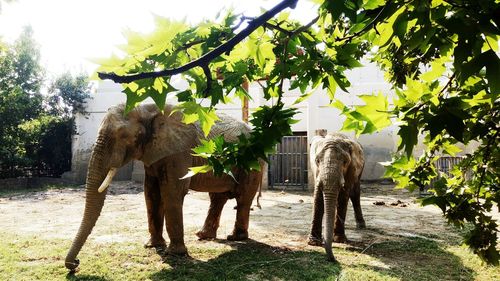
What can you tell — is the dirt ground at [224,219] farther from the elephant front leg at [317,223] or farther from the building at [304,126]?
the building at [304,126]

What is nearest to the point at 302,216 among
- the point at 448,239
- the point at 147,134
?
the point at 448,239

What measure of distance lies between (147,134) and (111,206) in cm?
573

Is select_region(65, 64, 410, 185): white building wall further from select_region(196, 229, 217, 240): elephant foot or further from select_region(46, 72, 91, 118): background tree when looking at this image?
select_region(196, 229, 217, 240): elephant foot

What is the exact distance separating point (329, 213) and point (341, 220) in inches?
30.7

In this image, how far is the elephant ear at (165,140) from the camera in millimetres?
4582

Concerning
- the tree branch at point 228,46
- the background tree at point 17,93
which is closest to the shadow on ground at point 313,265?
the tree branch at point 228,46

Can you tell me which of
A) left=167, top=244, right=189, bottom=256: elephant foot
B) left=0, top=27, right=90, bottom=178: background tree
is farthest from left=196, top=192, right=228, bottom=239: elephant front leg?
left=0, top=27, right=90, bottom=178: background tree

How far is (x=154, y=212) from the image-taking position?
5.10 metres

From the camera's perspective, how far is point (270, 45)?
177 cm

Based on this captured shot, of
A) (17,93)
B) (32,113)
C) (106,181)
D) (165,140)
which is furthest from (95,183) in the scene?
(32,113)

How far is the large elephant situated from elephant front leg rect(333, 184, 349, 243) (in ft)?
4.09

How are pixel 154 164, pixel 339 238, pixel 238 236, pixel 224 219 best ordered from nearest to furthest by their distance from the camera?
pixel 154 164 < pixel 339 238 < pixel 238 236 < pixel 224 219

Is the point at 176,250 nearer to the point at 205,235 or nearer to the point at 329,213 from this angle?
the point at 205,235

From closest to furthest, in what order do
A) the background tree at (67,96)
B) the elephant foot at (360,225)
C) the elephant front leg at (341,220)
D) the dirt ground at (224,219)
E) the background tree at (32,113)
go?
the elephant front leg at (341,220)
the dirt ground at (224,219)
the elephant foot at (360,225)
the background tree at (32,113)
the background tree at (67,96)
